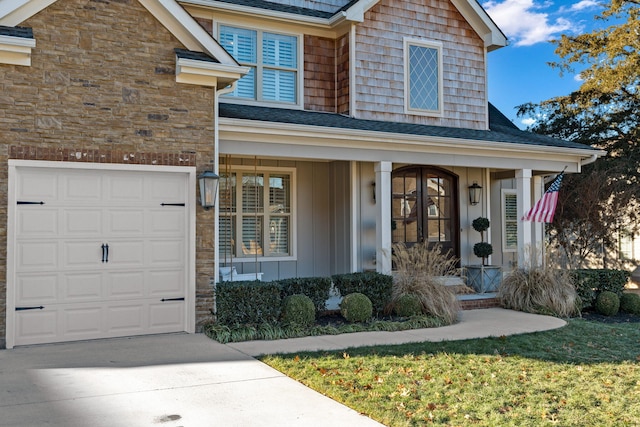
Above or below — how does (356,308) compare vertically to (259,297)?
below

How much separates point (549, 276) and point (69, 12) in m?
8.44

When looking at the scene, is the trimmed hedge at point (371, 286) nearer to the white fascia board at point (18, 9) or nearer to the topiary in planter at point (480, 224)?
the topiary in planter at point (480, 224)

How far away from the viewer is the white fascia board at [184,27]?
820cm

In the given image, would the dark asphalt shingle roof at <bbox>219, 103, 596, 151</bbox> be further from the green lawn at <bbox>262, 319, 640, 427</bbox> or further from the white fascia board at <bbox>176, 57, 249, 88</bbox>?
the green lawn at <bbox>262, 319, 640, 427</bbox>

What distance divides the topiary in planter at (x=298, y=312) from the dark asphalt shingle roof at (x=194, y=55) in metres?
3.45

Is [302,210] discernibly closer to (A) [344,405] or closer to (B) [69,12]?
(B) [69,12]

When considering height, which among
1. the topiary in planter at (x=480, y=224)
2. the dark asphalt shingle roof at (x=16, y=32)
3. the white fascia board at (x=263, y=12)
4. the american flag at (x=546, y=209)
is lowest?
the topiary in planter at (x=480, y=224)

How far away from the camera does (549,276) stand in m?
10.7

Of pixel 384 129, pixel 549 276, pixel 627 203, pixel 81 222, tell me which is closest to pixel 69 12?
pixel 81 222

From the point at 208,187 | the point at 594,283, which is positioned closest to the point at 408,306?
the point at 208,187

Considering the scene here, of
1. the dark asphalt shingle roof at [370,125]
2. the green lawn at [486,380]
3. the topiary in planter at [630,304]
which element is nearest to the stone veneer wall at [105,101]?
the dark asphalt shingle roof at [370,125]

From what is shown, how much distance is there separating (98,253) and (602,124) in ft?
49.3

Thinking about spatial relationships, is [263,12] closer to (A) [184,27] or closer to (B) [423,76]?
(A) [184,27]

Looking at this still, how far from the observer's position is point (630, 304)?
439 inches
